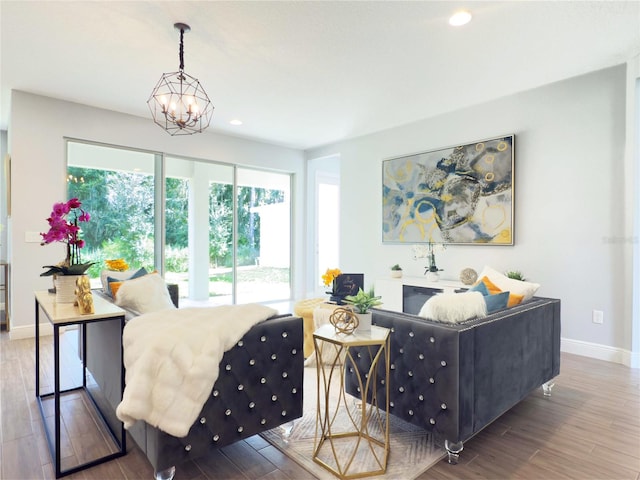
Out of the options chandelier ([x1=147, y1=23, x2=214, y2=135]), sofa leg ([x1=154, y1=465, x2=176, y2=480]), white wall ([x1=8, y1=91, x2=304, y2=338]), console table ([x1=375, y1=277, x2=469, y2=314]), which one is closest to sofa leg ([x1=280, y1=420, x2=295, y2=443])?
sofa leg ([x1=154, y1=465, x2=176, y2=480])

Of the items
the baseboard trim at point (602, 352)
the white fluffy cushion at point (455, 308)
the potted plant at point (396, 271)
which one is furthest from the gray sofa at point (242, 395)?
the baseboard trim at point (602, 352)

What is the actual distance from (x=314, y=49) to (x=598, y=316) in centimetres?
356

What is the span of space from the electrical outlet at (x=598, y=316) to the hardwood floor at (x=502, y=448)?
0.81m

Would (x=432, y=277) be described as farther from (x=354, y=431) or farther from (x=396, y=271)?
(x=354, y=431)

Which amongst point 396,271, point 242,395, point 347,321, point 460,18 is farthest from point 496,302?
point 396,271

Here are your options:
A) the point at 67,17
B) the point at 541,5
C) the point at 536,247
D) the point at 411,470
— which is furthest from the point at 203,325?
the point at 536,247

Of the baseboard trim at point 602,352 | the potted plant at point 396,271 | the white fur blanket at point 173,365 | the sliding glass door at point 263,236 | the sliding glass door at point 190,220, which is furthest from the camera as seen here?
the sliding glass door at point 263,236

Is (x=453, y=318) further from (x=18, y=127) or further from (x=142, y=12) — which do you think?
(x=18, y=127)

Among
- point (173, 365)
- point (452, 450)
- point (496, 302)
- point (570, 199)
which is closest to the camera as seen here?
point (173, 365)

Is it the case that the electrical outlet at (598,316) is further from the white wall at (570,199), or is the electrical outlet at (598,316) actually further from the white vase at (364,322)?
the white vase at (364,322)

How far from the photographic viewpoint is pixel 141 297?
2.13m

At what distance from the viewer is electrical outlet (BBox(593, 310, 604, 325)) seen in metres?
3.42

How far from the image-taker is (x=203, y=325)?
165 cm

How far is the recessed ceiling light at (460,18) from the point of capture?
2.49 metres
